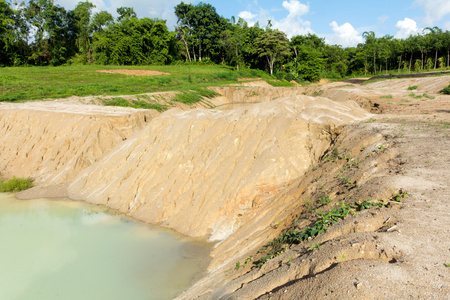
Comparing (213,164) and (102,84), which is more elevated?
(102,84)

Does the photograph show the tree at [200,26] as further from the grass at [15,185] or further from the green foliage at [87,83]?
the grass at [15,185]

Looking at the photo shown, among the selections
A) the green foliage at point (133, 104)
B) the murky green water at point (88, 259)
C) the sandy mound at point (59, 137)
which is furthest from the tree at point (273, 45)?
the murky green water at point (88, 259)

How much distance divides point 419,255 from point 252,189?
595 centimetres

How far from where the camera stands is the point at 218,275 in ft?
21.9

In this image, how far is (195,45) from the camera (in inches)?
2547

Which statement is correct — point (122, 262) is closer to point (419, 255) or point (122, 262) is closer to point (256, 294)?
point (256, 294)

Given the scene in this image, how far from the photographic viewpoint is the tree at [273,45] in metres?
49.0

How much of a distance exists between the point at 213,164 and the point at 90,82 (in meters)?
29.5

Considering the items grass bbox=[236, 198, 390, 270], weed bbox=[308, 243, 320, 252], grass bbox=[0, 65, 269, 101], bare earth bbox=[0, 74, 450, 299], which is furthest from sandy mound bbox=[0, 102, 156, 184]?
weed bbox=[308, 243, 320, 252]

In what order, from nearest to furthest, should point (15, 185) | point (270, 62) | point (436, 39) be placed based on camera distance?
point (15, 185) → point (436, 39) → point (270, 62)

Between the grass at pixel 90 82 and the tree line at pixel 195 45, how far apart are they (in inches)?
293

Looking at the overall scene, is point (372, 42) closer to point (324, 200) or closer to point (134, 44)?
point (134, 44)

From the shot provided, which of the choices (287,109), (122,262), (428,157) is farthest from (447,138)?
(122,262)

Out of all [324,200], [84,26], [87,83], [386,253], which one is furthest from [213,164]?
[84,26]
